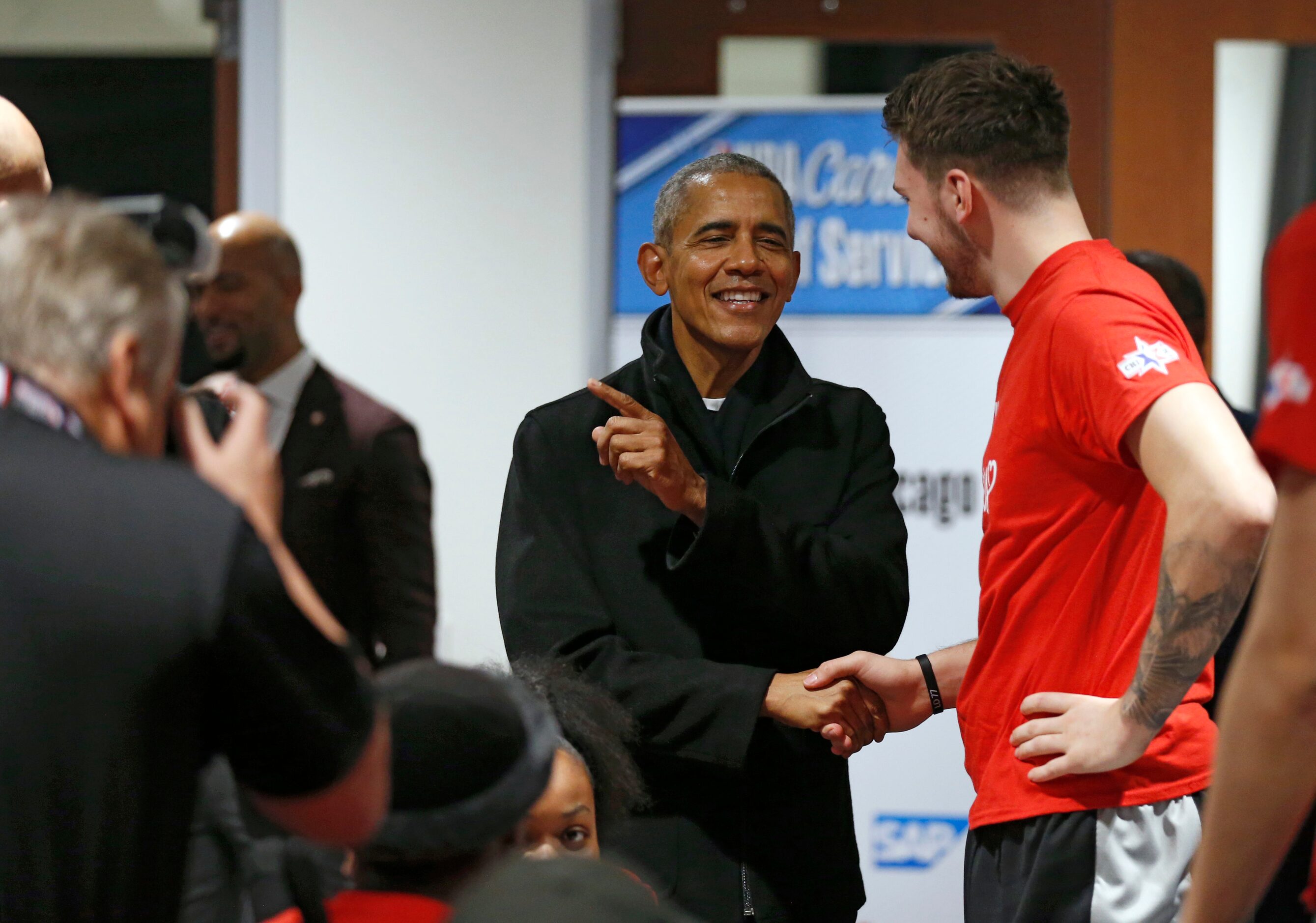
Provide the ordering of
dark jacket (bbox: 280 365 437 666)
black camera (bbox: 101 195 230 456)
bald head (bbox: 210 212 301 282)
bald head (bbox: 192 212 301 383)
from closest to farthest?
black camera (bbox: 101 195 230 456) < dark jacket (bbox: 280 365 437 666) < bald head (bbox: 192 212 301 383) < bald head (bbox: 210 212 301 282)

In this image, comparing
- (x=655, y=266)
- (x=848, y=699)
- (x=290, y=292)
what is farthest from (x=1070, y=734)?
(x=290, y=292)

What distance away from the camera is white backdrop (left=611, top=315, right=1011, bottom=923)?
293cm

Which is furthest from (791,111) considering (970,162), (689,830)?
(689,830)

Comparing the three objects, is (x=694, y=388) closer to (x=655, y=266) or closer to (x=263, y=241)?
(x=655, y=266)

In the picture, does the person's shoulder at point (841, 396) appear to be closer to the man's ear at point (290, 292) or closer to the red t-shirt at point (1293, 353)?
the red t-shirt at point (1293, 353)

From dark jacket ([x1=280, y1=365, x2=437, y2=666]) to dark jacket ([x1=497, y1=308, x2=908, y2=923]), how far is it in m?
0.70

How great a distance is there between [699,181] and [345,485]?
38.1 inches

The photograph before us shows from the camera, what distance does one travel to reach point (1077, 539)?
1.47m

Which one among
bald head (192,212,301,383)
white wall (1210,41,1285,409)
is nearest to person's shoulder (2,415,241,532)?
bald head (192,212,301,383)

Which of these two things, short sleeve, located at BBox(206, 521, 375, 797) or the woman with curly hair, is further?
the woman with curly hair

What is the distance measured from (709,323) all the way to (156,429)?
101cm

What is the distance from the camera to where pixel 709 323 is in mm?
1876

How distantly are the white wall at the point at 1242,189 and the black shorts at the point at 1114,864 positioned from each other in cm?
186

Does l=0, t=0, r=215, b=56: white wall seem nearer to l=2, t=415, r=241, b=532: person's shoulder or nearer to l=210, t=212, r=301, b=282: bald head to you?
l=210, t=212, r=301, b=282: bald head
